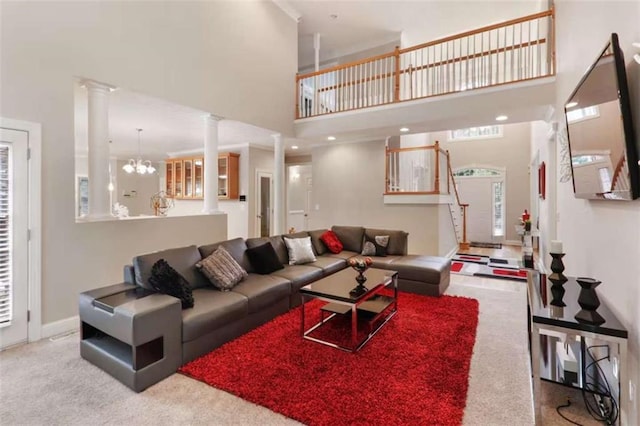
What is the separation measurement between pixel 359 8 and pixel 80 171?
330 inches

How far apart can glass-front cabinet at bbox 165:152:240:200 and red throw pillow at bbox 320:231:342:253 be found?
327 centimetres

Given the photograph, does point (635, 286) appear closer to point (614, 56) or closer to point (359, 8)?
point (614, 56)

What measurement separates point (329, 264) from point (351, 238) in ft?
3.53

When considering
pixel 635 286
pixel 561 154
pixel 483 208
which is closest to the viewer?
pixel 635 286

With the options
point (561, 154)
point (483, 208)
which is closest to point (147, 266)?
point (561, 154)

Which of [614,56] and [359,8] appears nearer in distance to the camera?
[614,56]

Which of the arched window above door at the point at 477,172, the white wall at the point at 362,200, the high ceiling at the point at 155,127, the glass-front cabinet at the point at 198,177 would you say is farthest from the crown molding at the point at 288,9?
the arched window above door at the point at 477,172

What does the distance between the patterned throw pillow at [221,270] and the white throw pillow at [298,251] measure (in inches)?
41.9

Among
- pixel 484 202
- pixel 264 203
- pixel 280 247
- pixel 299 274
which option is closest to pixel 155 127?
pixel 264 203

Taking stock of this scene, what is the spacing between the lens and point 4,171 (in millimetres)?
2768

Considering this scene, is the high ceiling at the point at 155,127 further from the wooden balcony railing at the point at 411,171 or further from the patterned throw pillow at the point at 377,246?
the patterned throw pillow at the point at 377,246

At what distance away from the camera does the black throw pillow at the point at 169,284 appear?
250cm

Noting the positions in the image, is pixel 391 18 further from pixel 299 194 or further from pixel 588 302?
pixel 588 302

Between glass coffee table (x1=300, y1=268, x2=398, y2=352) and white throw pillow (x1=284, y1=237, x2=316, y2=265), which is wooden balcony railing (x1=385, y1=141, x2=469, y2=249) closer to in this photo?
white throw pillow (x1=284, y1=237, x2=316, y2=265)
